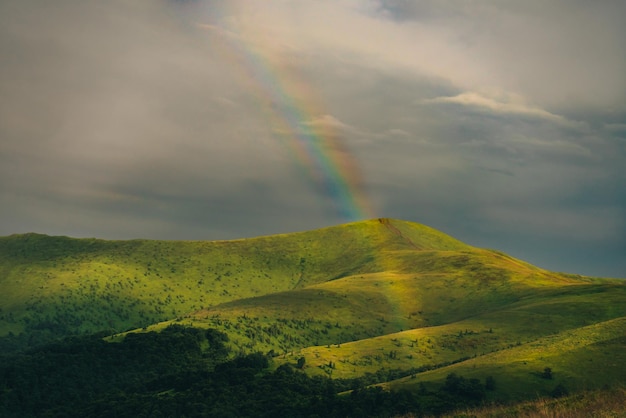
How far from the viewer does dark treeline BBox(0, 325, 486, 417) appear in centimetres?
8988

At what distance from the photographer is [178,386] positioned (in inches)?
5251

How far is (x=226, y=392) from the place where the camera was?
118 m

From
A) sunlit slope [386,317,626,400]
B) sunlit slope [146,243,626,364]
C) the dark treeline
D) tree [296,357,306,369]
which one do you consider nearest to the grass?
sunlit slope [386,317,626,400]

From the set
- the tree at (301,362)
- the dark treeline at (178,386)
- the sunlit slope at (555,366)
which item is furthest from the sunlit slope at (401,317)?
the sunlit slope at (555,366)

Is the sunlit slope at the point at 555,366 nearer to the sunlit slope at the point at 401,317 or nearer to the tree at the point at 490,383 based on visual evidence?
the tree at the point at 490,383

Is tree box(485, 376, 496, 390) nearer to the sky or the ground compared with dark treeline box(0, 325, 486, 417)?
nearer to the sky

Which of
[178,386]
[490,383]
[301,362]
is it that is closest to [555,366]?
[490,383]

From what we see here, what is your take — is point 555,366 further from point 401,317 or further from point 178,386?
point 401,317

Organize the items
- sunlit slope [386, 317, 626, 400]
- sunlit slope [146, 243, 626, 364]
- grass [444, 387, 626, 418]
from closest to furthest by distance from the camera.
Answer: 1. grass [444, 387, 626, 418]
2. sunlit slope [386, 317, 626, 400]
3. sunlit slope [146, 243, 626, 364]

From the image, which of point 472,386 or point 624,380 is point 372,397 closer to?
point 472,386

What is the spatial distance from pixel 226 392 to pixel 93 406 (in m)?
33.5

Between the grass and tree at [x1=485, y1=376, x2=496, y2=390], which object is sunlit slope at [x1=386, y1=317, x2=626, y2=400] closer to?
tree at [x1=485, y1=376, x2=496, y2=390]

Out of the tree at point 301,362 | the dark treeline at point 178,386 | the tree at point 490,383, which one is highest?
the tree at point 490,383

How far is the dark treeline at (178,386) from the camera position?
89875 millimetres
